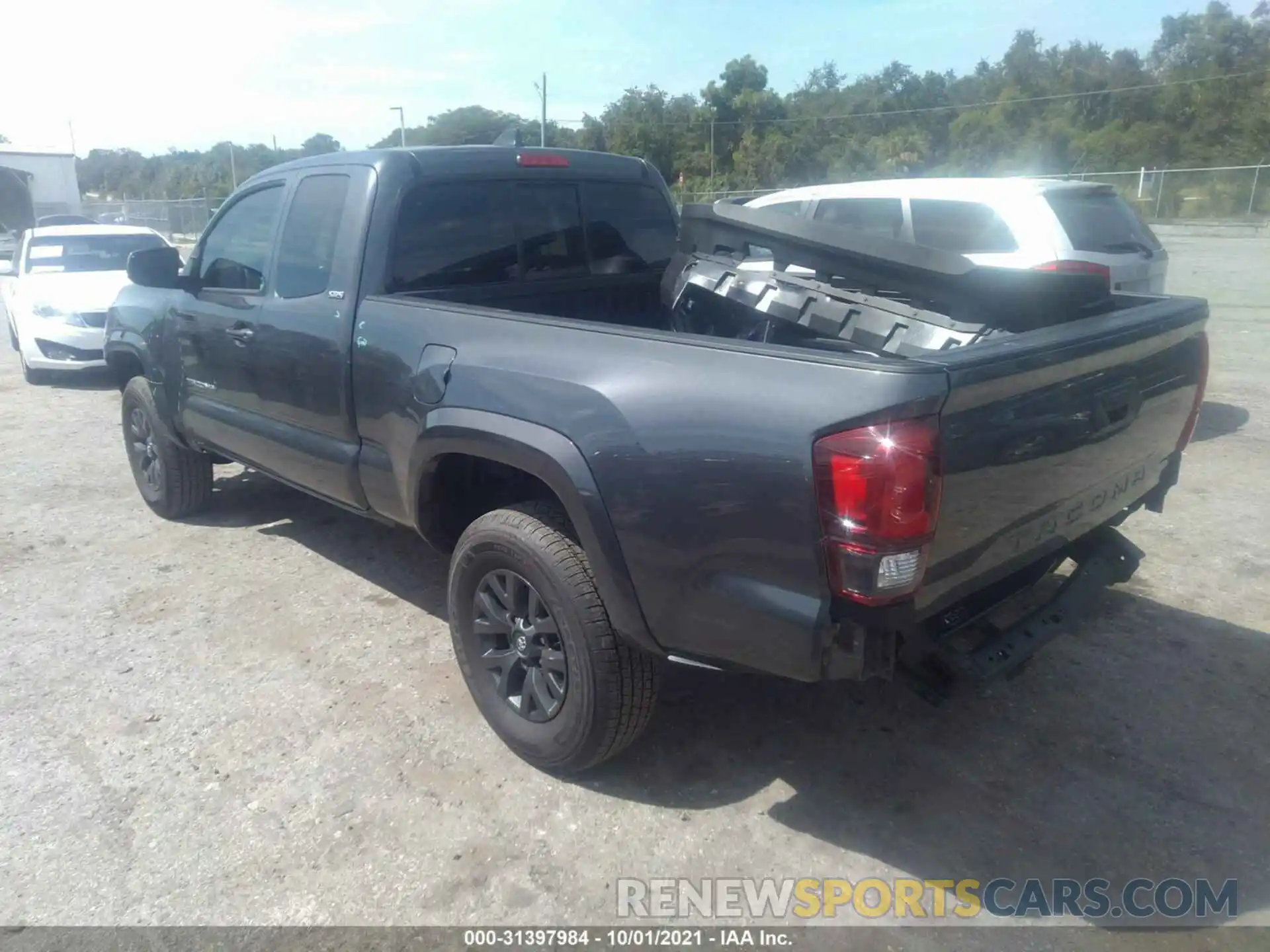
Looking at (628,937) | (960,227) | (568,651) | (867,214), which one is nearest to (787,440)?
(568,651)

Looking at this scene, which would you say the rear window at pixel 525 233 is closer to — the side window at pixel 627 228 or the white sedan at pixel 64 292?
the side window at pixel 627 228

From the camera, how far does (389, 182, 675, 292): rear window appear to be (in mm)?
3914

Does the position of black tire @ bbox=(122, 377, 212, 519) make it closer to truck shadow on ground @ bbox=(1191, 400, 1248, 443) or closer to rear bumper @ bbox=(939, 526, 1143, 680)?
rear bumper @ bbox=(939, 526, 1143, 680)

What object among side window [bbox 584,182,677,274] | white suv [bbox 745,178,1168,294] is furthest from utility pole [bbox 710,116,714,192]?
side window [bbox 584,182,677,274]

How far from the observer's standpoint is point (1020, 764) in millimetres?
3285

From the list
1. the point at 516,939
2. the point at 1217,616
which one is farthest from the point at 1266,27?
the point at 516,939

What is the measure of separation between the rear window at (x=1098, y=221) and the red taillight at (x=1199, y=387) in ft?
9.92

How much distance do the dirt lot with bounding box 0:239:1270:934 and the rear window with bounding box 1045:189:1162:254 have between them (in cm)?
237

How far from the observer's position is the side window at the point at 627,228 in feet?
14.8

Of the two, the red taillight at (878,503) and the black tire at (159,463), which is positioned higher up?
the red taillight at (878,503)

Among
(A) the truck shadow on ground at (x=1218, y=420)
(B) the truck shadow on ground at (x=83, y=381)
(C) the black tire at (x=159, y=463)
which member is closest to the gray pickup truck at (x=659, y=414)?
(C) the black tire at (x=159, y=463)

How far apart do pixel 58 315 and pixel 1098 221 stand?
9.65 m

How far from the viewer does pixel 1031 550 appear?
113 inches

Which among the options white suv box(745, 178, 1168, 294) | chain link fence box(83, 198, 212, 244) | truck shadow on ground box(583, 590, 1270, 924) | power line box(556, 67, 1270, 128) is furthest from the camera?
power line box(556, 67, 1270, 128)
